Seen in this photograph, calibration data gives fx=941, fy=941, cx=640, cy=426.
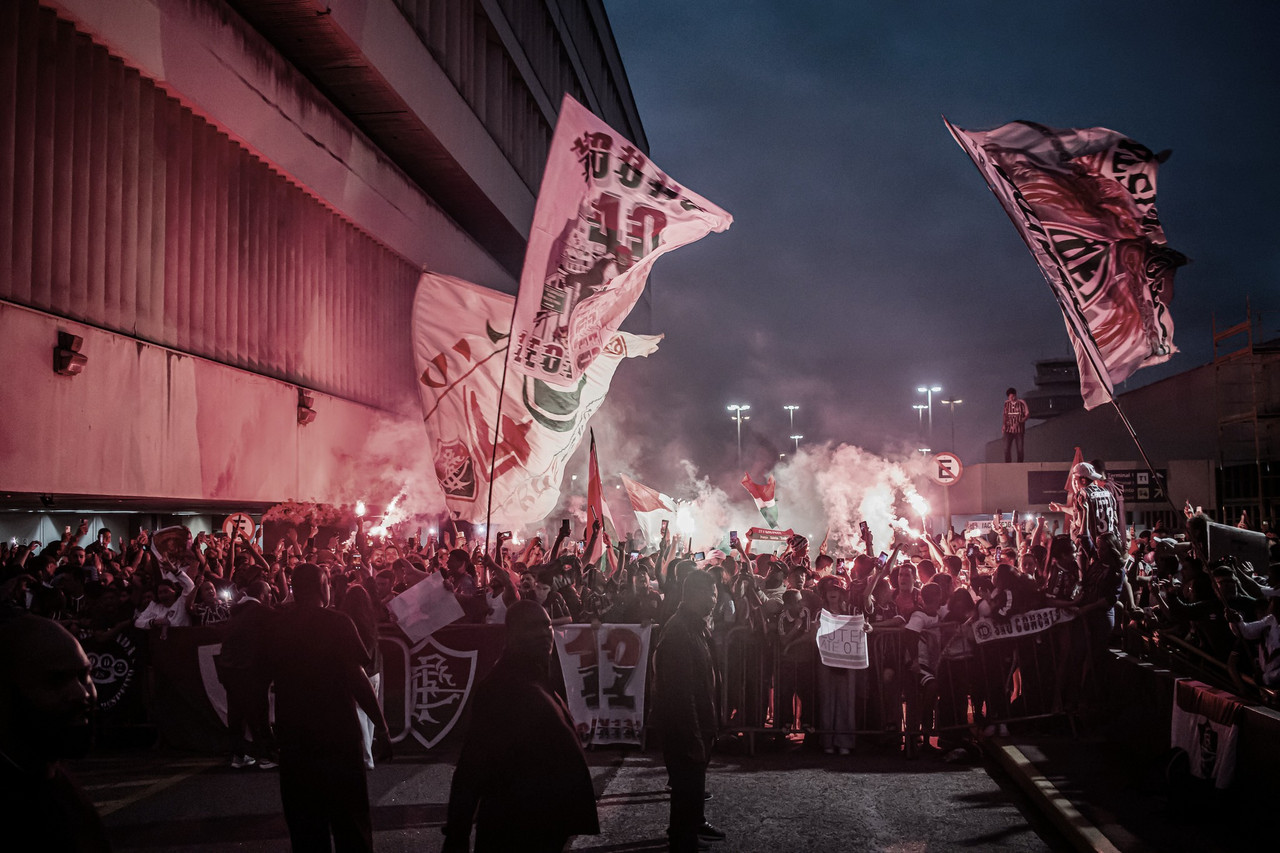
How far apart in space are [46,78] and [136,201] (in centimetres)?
266

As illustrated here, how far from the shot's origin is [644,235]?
9.09 meters

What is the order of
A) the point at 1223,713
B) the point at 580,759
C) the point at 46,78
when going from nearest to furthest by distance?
the point at 580,759 < the point at 1223,713 < the point at 46,78

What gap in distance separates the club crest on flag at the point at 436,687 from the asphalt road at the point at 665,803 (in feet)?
1.50

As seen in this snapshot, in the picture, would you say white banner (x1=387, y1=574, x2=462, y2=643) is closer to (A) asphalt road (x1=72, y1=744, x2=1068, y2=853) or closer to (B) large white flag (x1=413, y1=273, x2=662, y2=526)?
(B) large white flag (x1=413, y1=273, x2=662, y2=526)

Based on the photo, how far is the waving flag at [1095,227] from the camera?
909 cm

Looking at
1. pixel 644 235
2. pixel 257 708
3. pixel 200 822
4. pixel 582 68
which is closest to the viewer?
pixel 257 708

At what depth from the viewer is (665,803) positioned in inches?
295

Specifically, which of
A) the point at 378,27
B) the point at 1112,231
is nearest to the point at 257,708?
the point at 1112,231

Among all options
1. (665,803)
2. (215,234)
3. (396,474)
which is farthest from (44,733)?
(396,474)

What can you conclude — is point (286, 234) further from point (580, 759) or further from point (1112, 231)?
point (580, 759)

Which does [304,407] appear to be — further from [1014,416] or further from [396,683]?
[1014,416]

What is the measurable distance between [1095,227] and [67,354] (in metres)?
13.9

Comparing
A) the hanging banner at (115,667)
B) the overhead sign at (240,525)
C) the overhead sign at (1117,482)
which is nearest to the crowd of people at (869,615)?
the hanging banner at (115,667)

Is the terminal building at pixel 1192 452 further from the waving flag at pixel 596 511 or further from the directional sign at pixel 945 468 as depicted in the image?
the waving flag at pixel 596 511
